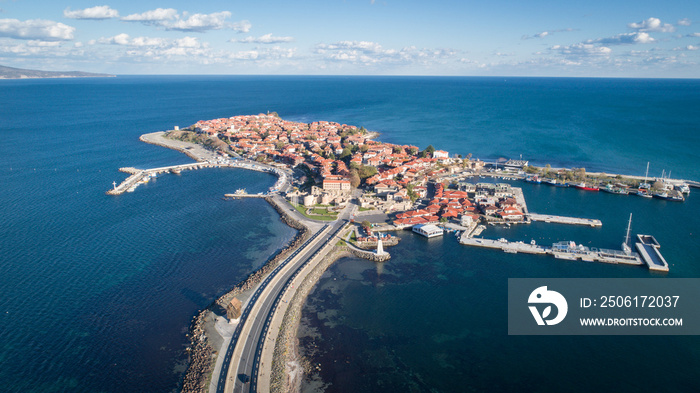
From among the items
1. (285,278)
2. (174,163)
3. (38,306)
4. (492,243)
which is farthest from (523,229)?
(174,163)

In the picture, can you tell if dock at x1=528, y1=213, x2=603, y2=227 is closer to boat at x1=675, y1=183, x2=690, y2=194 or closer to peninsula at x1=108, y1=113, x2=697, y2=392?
peninsula at x1=108, y1=113, x2=697, y2=392

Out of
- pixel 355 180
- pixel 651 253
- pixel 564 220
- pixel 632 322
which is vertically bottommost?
pixel 632 322

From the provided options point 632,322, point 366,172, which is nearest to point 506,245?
point 632,322

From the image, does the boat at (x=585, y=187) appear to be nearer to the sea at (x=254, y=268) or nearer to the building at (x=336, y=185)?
the sea at (x=254, y=268)

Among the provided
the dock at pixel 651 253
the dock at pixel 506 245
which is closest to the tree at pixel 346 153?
the dock at pixel 506 245

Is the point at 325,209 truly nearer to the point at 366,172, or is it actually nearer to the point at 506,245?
the point at 366,172

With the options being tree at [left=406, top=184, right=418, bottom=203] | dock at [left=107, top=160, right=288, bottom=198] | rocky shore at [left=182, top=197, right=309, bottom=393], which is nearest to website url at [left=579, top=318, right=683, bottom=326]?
rocky shore at [left=182, top=197, right=309, bottom=393]
